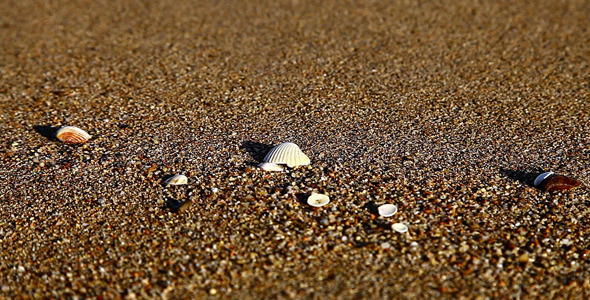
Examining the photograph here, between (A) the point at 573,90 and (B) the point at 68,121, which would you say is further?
(A) the point at 573,90

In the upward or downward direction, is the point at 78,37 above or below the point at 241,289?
above

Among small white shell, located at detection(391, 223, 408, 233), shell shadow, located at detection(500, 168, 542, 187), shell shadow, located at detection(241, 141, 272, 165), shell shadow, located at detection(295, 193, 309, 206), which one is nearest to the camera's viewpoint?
small white shell, located at detection(391, 223, 408, 233)

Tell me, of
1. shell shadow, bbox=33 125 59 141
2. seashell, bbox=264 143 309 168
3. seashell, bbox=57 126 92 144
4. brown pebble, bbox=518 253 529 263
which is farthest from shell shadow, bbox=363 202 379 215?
shell shadow, bbox=33 125 59 141

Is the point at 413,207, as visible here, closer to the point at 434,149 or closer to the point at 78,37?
the point at 434,149

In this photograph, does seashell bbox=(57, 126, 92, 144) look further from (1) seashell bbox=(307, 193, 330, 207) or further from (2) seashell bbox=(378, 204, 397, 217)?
(2) seashell bbox=(378, 204, 397, 217)

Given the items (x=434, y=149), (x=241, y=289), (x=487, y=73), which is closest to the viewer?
(x=241, y=289)

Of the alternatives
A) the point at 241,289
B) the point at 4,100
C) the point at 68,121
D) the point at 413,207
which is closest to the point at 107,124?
the point at 68,121

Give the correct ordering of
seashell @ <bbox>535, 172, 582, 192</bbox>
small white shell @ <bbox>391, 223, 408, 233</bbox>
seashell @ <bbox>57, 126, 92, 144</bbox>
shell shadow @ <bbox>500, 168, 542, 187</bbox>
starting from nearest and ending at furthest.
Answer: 1. small white shell @ <bbox>391, 223, 408, 233</bbox>
2. seashell @ <bbox>535, 172, 582, 192</bbox>
3. shell shadow @ <bbox>500, 168, 542, 187</bbox>
4. seashell @ <bbox>57, 126, 92, 144</bbox>
